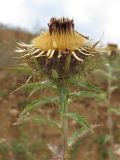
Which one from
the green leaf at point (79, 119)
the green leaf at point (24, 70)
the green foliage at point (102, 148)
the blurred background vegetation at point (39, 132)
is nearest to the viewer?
the green leaf at point (79, 119)

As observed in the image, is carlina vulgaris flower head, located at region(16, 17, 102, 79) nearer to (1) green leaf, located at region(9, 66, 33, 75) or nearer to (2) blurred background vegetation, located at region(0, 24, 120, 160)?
(1) green leaf, located at region(9, 66, 33, 75)

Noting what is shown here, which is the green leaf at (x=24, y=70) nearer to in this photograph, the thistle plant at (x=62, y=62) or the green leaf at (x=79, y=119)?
the thistle plant at (x=62, y=62)

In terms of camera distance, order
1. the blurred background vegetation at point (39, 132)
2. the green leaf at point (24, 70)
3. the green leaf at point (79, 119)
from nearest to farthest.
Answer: the green leaf at point (79, 119), the green leaf at point (24, 70), the blurred background vegetation at point (39, 132)

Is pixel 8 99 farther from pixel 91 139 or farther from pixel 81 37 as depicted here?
pixel 81 37

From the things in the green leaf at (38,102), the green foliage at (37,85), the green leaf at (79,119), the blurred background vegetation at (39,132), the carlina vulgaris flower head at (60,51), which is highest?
the carlina vulgaris flower head at (60,51)

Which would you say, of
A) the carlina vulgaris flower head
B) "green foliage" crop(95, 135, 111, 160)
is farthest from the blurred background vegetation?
the carlina vulgaris flower head

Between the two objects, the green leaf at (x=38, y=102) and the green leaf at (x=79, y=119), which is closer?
the green leaf at (x=79, y=119)

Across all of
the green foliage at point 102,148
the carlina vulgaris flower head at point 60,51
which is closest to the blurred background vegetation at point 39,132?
the green foliage at point 102,148

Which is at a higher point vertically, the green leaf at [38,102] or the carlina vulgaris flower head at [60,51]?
the carlina vulgaris flower head at [60,51]

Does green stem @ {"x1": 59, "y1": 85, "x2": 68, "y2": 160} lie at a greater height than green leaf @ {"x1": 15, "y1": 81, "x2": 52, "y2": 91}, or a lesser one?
lesser
